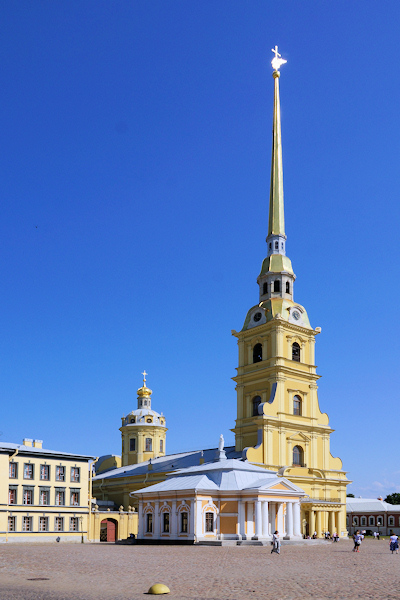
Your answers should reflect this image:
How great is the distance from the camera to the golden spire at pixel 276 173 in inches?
2889

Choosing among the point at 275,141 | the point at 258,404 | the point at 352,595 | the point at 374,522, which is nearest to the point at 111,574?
the point at 352,595

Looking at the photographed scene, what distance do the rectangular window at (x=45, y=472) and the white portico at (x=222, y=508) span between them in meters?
8.55

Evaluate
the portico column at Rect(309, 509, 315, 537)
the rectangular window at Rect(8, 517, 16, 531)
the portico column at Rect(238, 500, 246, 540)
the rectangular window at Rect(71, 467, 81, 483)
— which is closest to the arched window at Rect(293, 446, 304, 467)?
the portico column at Rect(309, 509, 315, 537)

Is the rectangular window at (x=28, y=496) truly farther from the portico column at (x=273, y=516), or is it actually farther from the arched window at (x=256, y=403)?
the arched window at (x=256, y=403)

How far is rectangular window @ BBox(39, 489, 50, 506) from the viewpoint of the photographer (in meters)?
52.9

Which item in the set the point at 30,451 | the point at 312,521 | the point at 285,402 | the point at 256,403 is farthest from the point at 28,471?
the point at 312,521

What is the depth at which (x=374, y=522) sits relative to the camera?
107688 millimetres

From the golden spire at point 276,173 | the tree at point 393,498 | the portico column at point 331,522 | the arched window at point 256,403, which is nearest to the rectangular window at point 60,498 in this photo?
the arched window at point 256,403

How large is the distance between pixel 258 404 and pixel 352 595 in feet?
165

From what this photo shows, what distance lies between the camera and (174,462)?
70.8 m

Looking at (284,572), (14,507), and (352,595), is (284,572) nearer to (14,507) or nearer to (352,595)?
(352,595)

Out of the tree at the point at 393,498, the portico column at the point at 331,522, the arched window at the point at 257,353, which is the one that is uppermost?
the arched window at the point at 257,353

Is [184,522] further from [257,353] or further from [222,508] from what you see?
[257,353]

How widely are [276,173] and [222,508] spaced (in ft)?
134
